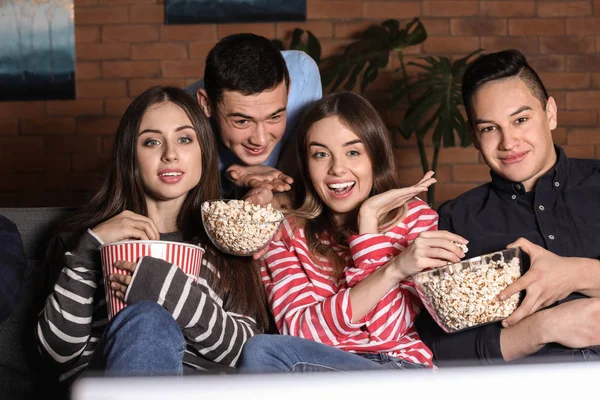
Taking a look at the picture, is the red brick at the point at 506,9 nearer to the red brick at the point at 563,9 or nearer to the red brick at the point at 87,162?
the red brick at the point at 563,9

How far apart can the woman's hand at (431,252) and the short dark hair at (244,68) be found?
75 cm

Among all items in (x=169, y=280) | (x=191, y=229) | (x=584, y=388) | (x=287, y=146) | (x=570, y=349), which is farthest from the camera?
(x=287, y=146)

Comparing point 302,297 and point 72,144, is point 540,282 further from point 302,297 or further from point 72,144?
point 72,144

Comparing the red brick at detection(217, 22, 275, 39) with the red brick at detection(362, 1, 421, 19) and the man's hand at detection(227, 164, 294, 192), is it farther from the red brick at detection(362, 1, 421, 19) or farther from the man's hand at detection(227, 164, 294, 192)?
the man's hand at detection(227, 164, 294, 192)

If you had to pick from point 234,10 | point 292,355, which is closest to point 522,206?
point 292,355

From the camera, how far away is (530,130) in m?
1.57

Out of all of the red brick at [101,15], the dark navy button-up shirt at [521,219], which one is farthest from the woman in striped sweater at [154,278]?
the red brick at [101,15]

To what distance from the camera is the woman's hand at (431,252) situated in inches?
51.9

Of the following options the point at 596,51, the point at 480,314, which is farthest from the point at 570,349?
the point at 596,51

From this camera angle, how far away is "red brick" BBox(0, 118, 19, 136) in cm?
382

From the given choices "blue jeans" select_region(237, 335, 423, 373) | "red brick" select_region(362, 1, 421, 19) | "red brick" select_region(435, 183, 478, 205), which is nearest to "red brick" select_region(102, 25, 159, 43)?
"red brick" select_region(362, 1, 421, 19)

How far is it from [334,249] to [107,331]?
650mm

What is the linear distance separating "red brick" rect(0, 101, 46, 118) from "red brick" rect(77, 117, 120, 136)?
0.22 metres

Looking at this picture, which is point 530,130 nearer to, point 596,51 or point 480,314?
point 480,314
